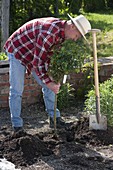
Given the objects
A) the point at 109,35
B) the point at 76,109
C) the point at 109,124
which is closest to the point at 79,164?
the point at 109,124

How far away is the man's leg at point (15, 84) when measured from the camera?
5.83 metres

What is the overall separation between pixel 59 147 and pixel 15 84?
91 centimetres

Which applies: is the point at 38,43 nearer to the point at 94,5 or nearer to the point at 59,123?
the point at 59,123

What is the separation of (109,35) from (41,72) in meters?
7.10

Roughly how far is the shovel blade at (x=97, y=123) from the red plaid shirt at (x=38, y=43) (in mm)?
708

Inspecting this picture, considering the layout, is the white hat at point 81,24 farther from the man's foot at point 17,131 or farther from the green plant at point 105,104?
the man's foot at point 17,131

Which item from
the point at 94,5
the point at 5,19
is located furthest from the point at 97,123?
the point at 94,5

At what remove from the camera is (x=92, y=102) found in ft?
19.6

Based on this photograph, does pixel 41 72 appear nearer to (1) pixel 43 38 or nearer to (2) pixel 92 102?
(1) pixel 43 38

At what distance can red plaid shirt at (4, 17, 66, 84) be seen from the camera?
17.8ft

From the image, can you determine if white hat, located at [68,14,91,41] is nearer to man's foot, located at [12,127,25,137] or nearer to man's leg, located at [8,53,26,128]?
man's leg, located at [8,53,26,128]

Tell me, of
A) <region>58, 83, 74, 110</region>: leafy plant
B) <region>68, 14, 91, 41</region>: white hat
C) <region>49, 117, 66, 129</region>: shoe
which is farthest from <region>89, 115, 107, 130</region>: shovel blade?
<region>58, 83, 74, 110</region>: leafy plant

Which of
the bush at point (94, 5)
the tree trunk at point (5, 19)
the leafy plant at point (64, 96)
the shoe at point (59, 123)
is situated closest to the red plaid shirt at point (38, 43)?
the shoe at point (59, 123)

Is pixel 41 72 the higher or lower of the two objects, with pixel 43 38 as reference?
lower
